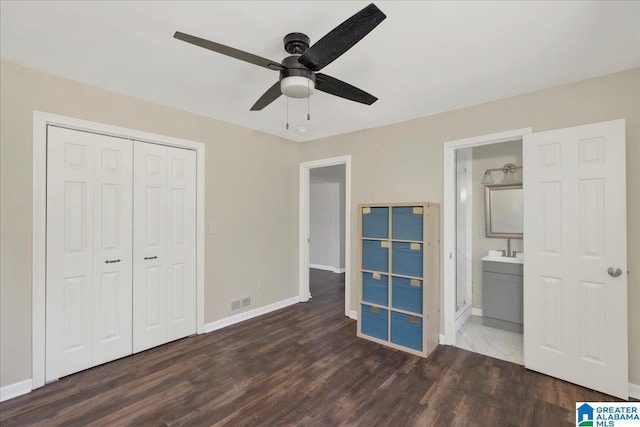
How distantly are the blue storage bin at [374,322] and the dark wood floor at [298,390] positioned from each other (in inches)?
5.1

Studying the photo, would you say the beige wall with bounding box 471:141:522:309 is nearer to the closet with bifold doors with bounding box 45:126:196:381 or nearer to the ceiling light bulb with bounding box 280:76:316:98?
the ceiling light bulb with bounding box 280:76:316:98

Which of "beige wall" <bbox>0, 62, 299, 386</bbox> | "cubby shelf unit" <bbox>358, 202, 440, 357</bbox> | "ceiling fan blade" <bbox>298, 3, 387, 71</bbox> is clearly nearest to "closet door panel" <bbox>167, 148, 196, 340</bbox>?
"beige wall" <bbox>0, 62, 299, 386</bbox>

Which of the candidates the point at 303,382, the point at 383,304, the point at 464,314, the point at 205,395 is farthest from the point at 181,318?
the point at 464,314

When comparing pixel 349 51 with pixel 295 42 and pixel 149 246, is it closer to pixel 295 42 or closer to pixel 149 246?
pixel 295 42

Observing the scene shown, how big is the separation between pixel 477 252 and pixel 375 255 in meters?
1.78

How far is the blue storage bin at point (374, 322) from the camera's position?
123 inches

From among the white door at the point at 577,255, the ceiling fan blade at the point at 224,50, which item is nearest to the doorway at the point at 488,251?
the white door at the point at 577,255

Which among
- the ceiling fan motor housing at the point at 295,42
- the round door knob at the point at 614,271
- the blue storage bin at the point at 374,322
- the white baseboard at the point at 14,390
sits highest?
the ceiling fan motor housing at the point at 295,42

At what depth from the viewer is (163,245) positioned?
10.2 ft

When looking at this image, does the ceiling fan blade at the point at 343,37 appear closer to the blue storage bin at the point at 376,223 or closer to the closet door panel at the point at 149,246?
the blue storage bin at the point at 376,223

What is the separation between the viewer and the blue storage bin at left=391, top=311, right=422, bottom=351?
2896mm

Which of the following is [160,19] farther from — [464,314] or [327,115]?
[464,314]

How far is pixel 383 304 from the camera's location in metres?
3.16

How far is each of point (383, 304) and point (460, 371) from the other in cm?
91
